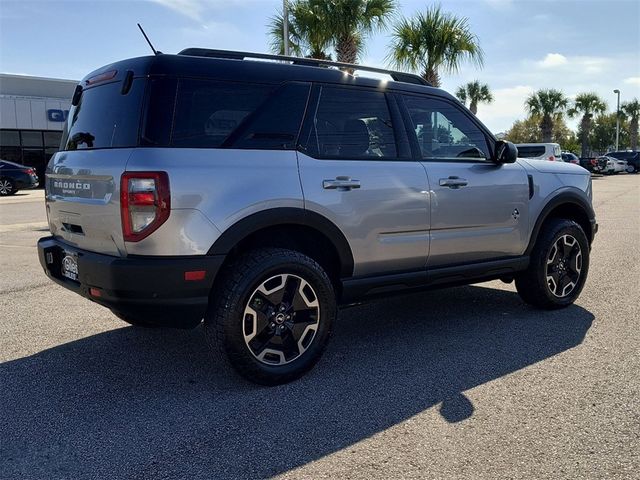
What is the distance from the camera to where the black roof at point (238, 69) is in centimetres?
347

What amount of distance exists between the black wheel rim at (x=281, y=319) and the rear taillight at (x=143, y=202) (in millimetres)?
736

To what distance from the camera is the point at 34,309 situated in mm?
5520

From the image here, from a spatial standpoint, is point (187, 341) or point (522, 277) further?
point (522, 277)

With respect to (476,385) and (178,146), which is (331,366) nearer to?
(476,385)

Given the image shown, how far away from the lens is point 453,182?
4441 millimetres

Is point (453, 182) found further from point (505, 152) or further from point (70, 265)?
point (70, 265)

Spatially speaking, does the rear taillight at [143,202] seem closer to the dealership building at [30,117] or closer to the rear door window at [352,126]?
the rear door window at [352,126]

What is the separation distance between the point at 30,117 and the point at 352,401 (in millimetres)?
30570

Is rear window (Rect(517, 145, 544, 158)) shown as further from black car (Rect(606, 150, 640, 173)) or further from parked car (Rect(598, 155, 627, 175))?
black car (Rect(606, 150, 640, 173))

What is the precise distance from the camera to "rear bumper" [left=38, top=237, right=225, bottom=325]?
3244 mm

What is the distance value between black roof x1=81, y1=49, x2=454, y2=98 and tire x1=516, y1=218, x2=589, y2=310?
1957 mm

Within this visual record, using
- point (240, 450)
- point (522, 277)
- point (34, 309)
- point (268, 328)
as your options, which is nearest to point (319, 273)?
point (268, 328)

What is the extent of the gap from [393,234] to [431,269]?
51 cm

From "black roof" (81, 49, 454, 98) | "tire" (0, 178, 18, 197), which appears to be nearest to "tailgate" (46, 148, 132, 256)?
"black roof" (81, 49, 454, 98)
